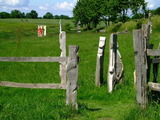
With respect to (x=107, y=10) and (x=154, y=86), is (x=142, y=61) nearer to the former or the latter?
(x=154, y=86)

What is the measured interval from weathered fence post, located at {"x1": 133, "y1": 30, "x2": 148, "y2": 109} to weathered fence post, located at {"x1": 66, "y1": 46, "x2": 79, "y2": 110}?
1.37m

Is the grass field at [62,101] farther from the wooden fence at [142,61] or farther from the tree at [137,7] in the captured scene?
the tree at [137,7]

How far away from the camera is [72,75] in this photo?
Result: 28.5ft

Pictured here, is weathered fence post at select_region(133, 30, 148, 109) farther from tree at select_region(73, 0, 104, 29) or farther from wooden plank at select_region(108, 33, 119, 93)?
tree at select_region(73, 0, 104, 29)

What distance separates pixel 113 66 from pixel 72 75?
3.48 m

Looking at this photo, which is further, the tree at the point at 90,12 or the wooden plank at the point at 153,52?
the tree at the point at 90,12

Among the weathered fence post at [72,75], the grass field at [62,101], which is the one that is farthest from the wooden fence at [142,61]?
the weathered fence post at [72,75]

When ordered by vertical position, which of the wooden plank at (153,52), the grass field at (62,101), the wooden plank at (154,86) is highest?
the wooden plank at (153,52)

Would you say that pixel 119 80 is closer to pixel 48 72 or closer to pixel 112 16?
pixel 48 72

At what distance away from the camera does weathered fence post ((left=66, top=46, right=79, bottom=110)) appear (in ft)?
28.4

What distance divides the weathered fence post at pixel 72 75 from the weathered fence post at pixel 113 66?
322 centimetres

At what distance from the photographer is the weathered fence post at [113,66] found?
11844 millimetres

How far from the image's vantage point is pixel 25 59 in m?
9.20

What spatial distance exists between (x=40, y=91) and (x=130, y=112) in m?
4.78
